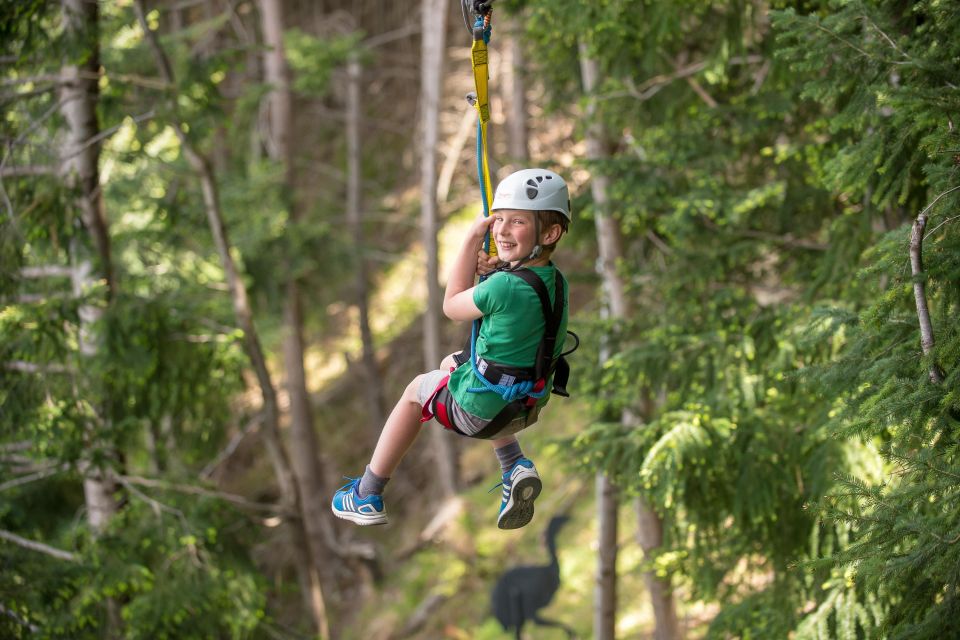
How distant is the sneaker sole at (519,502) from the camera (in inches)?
176

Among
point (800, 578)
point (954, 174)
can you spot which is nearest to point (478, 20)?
point (954, 174)

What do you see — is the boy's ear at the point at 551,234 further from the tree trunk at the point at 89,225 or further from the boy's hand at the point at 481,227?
the tree trunk at the point at 89,225

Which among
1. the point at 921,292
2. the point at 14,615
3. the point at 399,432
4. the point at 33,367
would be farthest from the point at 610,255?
the point at 14,615

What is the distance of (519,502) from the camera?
4504 mm

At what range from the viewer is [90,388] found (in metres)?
8.34

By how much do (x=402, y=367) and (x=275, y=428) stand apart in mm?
11435

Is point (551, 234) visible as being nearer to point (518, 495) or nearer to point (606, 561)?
point (518, 495)

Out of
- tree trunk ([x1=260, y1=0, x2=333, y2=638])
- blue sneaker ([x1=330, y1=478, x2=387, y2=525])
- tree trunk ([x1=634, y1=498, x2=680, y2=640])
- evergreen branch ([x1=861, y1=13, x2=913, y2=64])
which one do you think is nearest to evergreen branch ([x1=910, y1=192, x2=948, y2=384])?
evergreen branch ([x1=861, y1=13, x2=913, y2=64])

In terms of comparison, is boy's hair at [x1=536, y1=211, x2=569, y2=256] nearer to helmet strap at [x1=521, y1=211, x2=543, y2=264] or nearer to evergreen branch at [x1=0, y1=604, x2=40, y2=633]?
helmet strap at [x1=521, y1=211, x2=543, y2=264]

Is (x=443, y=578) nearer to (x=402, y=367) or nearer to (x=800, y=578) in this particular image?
(x=402, y=367)

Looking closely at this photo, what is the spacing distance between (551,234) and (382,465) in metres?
1.45

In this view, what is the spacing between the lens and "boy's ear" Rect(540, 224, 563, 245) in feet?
13.6

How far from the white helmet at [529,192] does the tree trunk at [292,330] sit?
11172mm

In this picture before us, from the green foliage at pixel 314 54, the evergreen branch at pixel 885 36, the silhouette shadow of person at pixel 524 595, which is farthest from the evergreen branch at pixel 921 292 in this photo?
the green foliage at pixel 314 54
